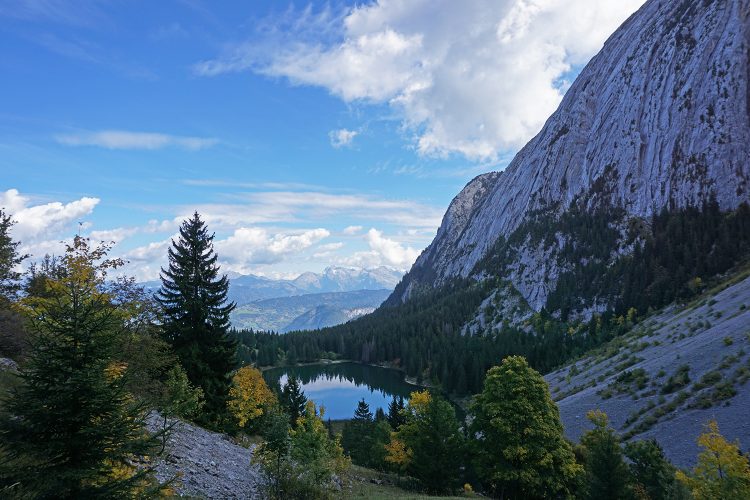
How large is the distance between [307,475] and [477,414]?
17.7 metres

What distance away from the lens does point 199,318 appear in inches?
1320

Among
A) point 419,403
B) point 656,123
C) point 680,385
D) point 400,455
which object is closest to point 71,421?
point 419,403

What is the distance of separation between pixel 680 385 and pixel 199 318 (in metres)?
48.0

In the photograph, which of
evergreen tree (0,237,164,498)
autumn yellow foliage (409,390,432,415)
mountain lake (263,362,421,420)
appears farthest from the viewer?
mountain lake (263,362,421,420)

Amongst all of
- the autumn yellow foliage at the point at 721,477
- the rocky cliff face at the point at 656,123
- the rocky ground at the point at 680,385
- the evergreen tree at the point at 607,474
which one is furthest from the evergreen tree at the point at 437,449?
the rocky cliff face at the point at 656,123

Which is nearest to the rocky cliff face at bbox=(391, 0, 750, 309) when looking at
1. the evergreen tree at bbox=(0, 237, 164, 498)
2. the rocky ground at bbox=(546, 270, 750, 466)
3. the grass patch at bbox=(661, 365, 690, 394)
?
the rocky ground at bbox=(546, 270, 750, 466)

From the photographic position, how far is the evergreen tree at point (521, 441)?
1229 inches

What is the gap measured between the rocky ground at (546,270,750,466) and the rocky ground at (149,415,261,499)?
106ft

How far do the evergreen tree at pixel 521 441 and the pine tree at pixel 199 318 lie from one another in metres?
21.6

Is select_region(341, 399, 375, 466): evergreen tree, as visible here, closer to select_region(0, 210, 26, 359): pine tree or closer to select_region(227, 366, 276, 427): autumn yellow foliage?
select_region(227, 366, 276, 427): autumn yellow foliage

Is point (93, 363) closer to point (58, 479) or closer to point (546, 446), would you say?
point (58, 479)

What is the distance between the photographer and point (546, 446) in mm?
32000

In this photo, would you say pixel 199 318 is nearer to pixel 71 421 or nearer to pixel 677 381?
pixel 71 421

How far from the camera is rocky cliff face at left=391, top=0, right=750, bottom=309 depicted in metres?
116
